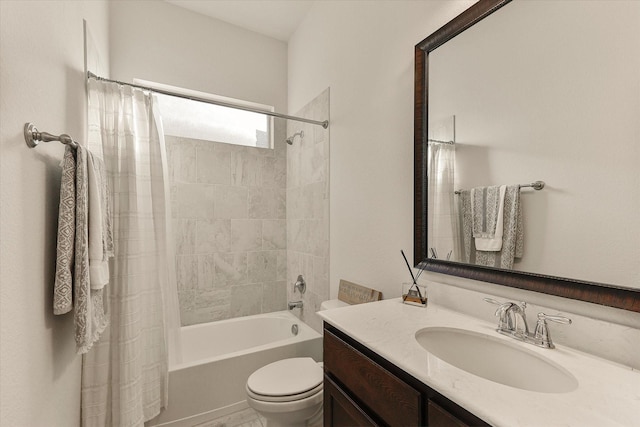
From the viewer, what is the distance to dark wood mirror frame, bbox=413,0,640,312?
78cm

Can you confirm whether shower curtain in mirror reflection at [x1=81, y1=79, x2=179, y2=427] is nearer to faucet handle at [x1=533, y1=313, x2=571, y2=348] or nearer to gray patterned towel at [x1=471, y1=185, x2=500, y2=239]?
gray patterned towel at [x1=471, y1=185, x2=500, y2=239]

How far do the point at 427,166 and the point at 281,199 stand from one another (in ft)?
5.72

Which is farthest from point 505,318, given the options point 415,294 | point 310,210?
point 310,210

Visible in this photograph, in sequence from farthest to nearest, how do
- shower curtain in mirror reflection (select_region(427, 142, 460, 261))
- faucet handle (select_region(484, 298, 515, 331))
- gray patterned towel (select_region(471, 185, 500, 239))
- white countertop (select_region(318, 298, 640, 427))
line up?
shower curtain in mirror reflection (select_region(427, 142, 460, 261))
gray patterned towel (select_region(471, 185, 500, 239))
faucet handle (select_region(484, 298, 515, 331))
white countertop (select_region(318, 298, 640, 427))

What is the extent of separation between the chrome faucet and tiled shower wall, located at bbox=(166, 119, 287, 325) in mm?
2114

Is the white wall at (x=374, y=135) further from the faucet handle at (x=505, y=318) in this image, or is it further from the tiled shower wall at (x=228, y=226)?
the tiled shower wall at (x=228, y=226)

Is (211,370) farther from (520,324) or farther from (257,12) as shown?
(257,12)

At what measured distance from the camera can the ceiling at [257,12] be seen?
7.63ft

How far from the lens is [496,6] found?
1048mm

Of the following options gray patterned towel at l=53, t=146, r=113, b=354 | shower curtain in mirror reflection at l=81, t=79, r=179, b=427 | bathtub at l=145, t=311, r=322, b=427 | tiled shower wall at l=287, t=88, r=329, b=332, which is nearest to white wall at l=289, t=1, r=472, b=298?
tiled shower wall at l=287, t=88, r=329, b=332

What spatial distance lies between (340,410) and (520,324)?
0.68 metres

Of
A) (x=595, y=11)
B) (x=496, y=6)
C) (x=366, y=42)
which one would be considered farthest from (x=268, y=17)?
(x=595, y=11)

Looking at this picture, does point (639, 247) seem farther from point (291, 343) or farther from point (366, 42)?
point (291, 343)

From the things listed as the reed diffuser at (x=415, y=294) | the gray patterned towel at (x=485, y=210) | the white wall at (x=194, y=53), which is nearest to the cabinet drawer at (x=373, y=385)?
the reed diffuser at (x=415, y=294)
